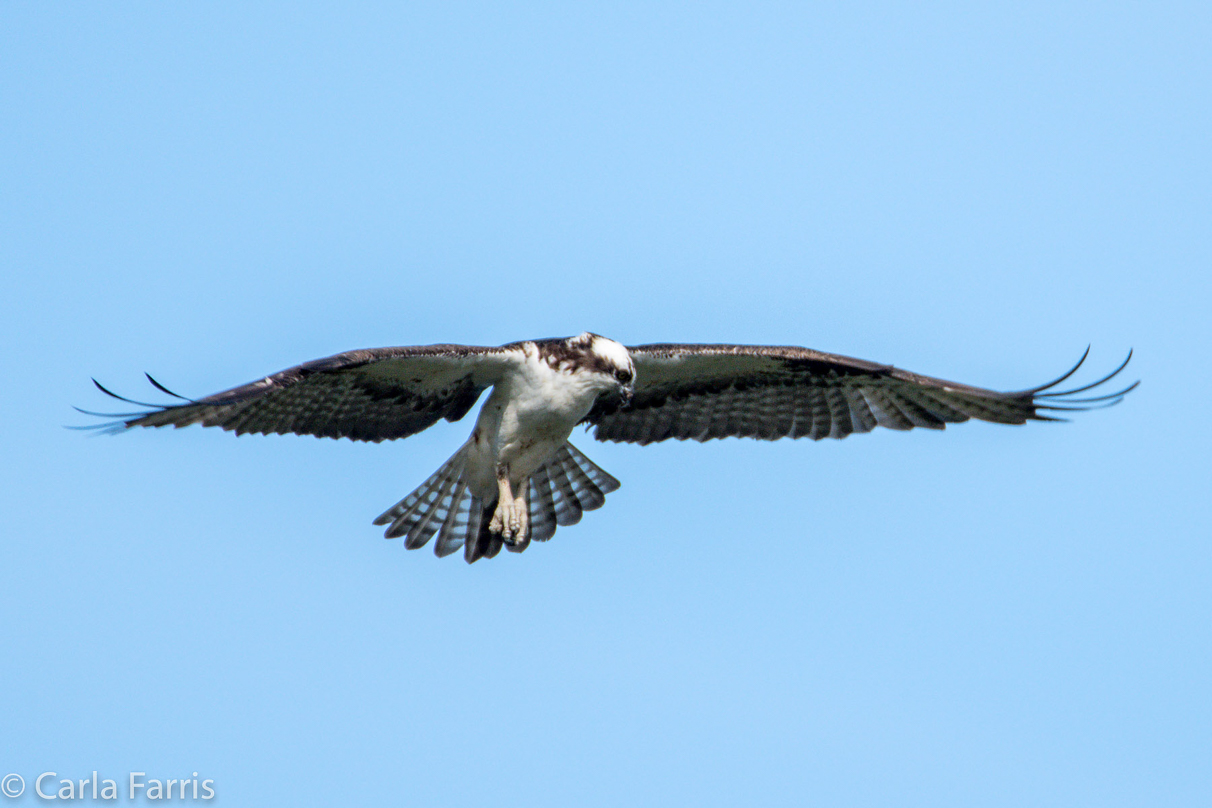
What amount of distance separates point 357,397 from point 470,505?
171cm

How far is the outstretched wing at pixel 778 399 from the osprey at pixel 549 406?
0.01m

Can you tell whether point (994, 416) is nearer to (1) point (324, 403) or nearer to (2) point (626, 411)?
(2) point (626, 411)

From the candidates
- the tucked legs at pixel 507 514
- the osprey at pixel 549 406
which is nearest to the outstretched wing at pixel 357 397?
the osprey at pixel 549 406

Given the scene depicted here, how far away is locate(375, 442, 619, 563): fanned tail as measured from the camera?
11.9 metres

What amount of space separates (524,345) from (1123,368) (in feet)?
14.0

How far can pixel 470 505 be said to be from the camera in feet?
39.3

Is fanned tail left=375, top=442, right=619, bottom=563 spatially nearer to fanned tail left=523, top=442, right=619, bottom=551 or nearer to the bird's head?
fanned tail left=523, top=442, right=619, bottom=551

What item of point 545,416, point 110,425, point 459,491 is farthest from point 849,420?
point 110,425

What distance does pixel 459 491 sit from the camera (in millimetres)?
11969

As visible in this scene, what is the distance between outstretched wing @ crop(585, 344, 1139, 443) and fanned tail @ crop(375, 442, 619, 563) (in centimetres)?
39

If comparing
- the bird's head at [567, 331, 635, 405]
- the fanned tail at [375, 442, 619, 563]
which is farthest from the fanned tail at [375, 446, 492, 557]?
the bird's head at [567, 331, 635, 405]

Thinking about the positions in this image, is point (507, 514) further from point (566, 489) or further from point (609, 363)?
point (609, 363)

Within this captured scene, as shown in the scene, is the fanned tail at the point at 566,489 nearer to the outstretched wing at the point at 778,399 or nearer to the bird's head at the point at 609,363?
the outstretched wing at the point at 778,399

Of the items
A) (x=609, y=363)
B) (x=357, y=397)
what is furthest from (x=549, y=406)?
(x=357, y=397)
